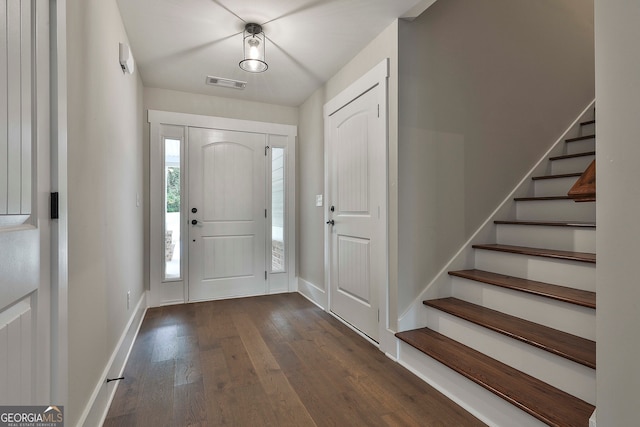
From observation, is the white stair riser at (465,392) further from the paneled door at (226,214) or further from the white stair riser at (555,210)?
the paneled door at (226,214)

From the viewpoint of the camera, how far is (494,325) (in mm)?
1789

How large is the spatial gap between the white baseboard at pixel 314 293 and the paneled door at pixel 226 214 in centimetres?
47

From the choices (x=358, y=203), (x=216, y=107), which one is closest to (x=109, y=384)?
(x=358, y=203)

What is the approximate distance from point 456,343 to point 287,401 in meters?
1.12

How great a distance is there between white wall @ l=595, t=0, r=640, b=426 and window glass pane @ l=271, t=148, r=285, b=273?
3238mm

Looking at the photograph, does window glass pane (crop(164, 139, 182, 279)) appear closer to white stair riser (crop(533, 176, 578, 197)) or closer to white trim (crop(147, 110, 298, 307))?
white trim (crop(147, 110, 298, 307))

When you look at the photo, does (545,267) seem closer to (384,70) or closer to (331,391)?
(331,391)

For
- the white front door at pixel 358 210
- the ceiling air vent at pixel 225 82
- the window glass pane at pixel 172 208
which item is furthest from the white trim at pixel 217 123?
the white front door at pixel 358 210

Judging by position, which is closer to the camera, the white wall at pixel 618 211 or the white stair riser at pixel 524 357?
the white wall at pixel 618 211

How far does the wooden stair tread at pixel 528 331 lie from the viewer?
1434 millimetres

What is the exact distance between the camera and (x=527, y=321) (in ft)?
6.04

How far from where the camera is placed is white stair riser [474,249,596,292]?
70.2 inches

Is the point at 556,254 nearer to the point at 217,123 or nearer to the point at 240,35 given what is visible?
the point at 240,35

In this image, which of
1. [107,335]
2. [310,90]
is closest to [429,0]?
[310,90]
